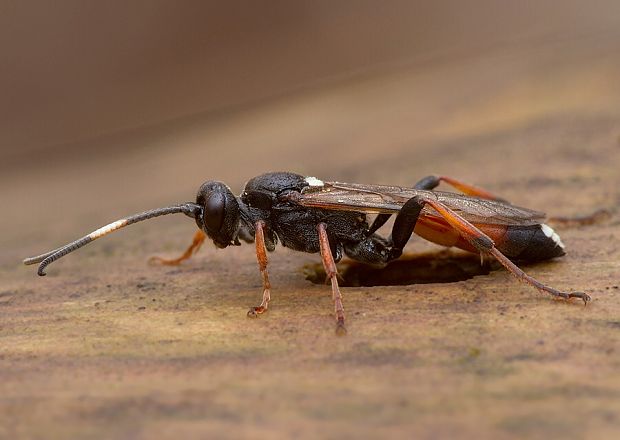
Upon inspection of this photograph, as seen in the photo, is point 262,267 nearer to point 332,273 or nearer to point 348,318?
point 332,273

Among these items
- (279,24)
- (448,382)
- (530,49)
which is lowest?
(448,382)

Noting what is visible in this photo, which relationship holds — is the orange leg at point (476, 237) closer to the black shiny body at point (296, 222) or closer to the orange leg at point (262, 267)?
the black shiny body at point (296, 222)

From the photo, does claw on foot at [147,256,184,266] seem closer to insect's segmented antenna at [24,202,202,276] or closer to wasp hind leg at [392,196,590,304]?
insect's segmented antenna at [24,202,202,276]

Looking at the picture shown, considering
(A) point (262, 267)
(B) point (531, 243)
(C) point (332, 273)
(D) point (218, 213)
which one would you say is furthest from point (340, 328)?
(B) point (531, 243)

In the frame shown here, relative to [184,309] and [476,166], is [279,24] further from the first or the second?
[184,309]

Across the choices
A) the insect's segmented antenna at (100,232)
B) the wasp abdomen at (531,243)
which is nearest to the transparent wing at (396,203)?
the wasp abdomen at (531,243)

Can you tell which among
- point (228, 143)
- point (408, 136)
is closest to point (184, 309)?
point (408, 136)
